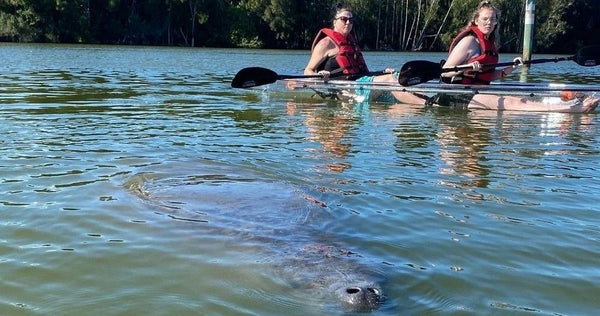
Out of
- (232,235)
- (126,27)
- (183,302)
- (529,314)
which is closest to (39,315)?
(183,302)

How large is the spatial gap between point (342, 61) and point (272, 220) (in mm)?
7910

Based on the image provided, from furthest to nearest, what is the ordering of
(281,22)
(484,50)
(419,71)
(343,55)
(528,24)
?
(281,22) < (528,24) < (343,55) < (419,71) < (484,50)

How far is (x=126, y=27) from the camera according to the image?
190ft

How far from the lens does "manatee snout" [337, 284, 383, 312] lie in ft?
10.3

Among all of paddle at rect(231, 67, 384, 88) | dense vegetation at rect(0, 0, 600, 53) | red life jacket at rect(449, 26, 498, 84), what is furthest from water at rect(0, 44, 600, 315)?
dense vegetation at rect(0, 0, 600, 53)

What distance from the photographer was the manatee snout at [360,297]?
10.3 feet

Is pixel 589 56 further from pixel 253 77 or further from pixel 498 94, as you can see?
pixel 253 77

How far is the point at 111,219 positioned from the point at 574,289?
299 centimetres

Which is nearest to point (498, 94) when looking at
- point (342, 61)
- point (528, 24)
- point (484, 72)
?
point (484, 72)

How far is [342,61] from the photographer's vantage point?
39.9ft

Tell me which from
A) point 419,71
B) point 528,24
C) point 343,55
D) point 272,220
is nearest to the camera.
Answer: point 272,220

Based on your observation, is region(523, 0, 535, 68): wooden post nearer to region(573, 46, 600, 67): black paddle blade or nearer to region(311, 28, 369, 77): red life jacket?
region(573, 46, 600, 67): black paddle blade

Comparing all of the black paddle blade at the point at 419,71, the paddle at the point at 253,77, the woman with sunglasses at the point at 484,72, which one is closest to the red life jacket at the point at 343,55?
the paddle at the point at 253,77

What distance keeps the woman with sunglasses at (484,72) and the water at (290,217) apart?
5.43 feet
